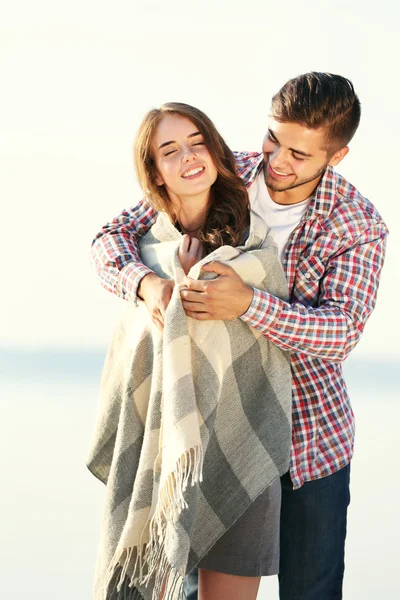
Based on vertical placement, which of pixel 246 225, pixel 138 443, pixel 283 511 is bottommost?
pixel 283 511

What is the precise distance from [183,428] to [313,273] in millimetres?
554

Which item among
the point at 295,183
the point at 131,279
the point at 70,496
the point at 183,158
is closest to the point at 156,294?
the point at 131,279

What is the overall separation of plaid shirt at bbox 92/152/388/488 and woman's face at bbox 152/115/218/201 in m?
0.21

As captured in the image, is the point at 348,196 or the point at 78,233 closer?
the point at 348,196

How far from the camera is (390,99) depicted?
32.5ft

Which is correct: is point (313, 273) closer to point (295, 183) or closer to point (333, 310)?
point (333, 310)

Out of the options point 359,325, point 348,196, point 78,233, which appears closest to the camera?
point 359,325

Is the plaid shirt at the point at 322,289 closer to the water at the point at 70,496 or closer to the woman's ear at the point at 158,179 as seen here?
the woman's ear at the point at 158,179

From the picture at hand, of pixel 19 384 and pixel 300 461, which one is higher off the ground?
pixel 300 461

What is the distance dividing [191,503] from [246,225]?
693 mm

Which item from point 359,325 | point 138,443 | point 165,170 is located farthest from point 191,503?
point 165,170

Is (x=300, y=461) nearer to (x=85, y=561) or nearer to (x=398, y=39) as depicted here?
(x=85, y=561)

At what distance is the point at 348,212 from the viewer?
2592 millimetres

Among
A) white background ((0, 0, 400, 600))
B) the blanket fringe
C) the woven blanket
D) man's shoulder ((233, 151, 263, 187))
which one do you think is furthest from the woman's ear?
white background ((0, 0, 400, 600))
